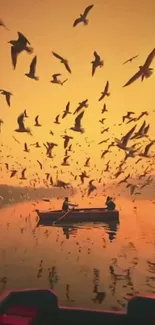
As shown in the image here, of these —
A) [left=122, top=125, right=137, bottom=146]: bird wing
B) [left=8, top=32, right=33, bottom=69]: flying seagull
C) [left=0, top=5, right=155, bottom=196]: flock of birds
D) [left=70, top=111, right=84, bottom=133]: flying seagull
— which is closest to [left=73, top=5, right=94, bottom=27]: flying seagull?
[left=0, top=5, right=155, bottom=196]: flock of birds

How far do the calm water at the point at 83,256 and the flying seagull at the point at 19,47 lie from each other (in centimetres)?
82

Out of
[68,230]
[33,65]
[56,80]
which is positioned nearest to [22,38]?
[33,65]

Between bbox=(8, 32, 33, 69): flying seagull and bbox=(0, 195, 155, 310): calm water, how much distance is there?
2.68 ft

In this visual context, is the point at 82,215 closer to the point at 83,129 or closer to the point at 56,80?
the point at 83,129

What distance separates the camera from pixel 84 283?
1.87 metres

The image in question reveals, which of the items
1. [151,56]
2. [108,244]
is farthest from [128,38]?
[108,244]

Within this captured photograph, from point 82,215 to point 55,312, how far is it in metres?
0.50

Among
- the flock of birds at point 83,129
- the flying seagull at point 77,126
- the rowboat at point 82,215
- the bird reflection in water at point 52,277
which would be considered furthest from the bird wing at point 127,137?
the bird reflection in water at point 52,277

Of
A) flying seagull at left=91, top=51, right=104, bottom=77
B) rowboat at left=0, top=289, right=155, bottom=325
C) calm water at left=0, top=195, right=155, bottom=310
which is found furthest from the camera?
flying seagull at left=91, top=51, right=104, bottom=77

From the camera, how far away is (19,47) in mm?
1995

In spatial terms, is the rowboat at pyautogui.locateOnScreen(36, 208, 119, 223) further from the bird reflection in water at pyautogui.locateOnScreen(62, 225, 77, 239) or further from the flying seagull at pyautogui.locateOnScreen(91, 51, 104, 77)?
the flying seagull at pyautogui.locateOnScreen(91, 51, 104, 77)

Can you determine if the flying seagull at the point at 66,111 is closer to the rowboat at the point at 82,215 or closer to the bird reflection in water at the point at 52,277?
the rowboat at the point at 82,215

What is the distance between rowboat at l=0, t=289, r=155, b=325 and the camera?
1.70 metres

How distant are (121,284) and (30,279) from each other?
48 cm
